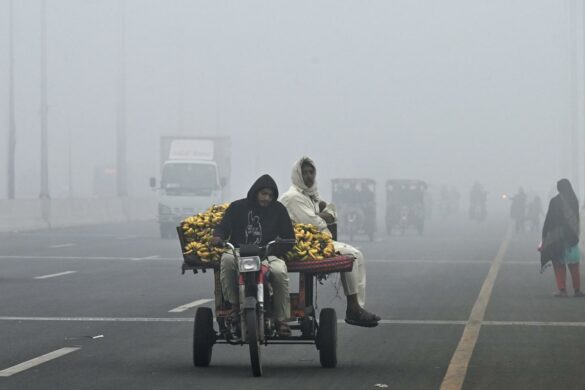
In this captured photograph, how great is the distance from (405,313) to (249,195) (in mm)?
6439

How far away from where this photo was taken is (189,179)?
46.8 meters

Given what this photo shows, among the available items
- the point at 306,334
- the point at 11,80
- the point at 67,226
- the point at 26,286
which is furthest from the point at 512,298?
the point at 11,80

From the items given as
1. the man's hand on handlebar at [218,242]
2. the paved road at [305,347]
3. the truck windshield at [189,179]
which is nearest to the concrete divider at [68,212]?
the truck windshield at [189,179]

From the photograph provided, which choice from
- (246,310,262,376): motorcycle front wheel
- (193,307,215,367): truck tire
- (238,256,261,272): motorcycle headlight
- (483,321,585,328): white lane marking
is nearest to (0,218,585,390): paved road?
(483,321,585,328): white lane marking

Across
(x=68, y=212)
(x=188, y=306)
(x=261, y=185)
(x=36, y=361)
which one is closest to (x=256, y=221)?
(x=261, y=185)

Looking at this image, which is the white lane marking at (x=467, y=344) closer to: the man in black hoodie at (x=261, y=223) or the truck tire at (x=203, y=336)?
the man in black hoodie at (x=261, y=223)

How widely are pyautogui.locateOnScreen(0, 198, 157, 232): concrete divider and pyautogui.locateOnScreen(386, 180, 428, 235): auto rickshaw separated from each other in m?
11.9

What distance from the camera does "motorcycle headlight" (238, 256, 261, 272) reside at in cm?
1067

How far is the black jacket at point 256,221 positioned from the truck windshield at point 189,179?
3495cm

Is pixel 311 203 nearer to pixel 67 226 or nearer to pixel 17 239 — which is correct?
pixel 17 239

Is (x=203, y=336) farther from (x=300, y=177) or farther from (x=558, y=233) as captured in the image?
(x=558, y=233)

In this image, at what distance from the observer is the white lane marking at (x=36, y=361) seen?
440 inches

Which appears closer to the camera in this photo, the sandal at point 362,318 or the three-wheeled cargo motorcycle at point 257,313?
the three-wheeled cargo motorcycle at point 257,313

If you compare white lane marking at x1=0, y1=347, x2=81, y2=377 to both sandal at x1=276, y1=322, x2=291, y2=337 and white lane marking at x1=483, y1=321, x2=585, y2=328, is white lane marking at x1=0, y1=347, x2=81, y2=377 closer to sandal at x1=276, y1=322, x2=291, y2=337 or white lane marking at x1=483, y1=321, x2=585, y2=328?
sandal at x1=276, y1=322, x2=291, y2=337
